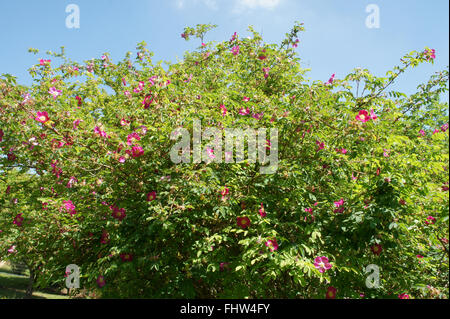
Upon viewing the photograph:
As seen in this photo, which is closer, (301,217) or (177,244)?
(301,217)

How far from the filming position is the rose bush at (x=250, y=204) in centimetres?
259

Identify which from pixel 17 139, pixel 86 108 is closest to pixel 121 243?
pixel 17 139

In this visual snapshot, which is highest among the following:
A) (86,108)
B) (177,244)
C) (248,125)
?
(86,108)

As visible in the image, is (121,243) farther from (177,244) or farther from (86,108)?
(86,108)

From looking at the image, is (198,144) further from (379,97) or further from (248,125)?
(379,97)

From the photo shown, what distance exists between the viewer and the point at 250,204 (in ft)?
10.1

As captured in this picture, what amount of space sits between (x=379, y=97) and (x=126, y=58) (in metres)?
4.99

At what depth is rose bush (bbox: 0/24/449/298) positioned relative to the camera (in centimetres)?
259

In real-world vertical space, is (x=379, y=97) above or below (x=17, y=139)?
above
